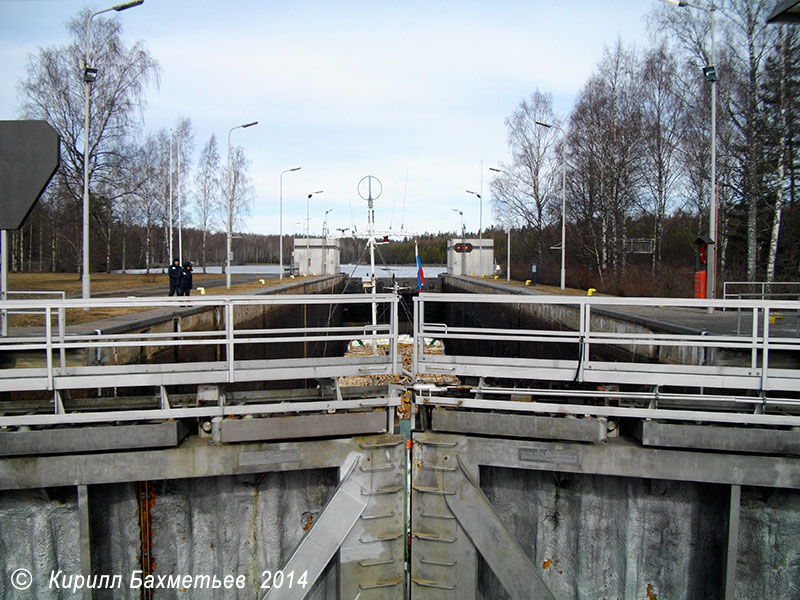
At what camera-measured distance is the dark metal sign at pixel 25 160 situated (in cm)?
575

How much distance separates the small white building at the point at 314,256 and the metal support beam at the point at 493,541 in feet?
140

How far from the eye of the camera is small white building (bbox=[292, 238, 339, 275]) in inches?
1868

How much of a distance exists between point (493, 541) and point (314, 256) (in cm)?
4388

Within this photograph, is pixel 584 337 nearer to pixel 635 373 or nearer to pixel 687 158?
pixel 635 373

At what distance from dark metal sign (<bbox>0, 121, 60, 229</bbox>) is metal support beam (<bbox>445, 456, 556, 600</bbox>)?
514cm

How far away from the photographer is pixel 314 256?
4766cm

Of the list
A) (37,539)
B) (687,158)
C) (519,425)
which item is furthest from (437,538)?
(687,158)

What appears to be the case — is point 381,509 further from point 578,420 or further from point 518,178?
point 518,178

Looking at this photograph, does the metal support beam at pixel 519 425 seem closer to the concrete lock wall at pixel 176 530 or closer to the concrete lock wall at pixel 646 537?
the concrete lock wall at pixel 646 537

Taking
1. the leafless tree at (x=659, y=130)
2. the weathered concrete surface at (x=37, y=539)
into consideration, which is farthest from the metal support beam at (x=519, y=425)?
the leafless tree at (x=659, y=130)

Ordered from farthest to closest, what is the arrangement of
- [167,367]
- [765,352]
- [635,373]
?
1. [167,367]
2. [635,373]
3. [765,352]

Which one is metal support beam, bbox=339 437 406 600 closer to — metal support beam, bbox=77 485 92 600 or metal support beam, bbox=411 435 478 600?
metal support beam, bbox=411 435 478 600

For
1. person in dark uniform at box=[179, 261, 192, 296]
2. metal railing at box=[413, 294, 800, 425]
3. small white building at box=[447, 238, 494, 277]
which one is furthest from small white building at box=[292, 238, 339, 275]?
metal railing at box=[413, 294, 800, 425]

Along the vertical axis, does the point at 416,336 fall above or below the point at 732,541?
above
